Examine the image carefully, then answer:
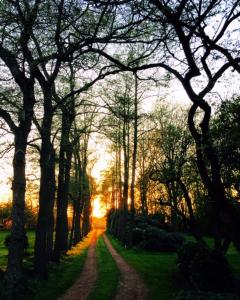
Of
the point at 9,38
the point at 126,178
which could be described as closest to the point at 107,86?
the point at 9,38

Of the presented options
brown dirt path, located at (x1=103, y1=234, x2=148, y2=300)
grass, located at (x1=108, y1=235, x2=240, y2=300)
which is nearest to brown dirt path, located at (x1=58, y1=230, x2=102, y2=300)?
brown dirt path, located at (x1=103, y1=234, x2=148, y2=300)

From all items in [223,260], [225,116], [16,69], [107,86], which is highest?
[107,86]

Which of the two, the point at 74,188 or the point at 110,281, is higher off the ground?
the point at 74,188

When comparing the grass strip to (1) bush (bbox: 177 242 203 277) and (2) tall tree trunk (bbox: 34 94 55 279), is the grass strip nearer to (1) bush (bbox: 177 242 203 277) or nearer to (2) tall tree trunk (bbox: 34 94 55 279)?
(2) tall tree trunk (bbox: 34 94 55 279)

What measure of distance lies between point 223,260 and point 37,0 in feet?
40.9

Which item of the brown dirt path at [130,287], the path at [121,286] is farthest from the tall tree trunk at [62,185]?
the brown dirt path at [130,287]

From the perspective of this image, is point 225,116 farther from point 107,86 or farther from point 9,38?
point 107,86

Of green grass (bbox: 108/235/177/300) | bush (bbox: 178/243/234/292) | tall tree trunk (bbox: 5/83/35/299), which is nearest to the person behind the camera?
tall tree trunk (bbox: 5/83/35/299)

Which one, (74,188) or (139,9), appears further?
(74,188)

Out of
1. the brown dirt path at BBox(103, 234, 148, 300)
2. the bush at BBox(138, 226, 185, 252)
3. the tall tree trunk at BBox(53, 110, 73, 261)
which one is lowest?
the brown dirt path at BBox(103, 234, 148, 300)

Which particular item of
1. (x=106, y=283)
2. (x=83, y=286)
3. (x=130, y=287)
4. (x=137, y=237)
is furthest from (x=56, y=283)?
(x=137, y=237)

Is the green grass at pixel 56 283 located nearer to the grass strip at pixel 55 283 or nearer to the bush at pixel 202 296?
the grass strip at pixel 55 283

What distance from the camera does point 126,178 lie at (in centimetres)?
3866

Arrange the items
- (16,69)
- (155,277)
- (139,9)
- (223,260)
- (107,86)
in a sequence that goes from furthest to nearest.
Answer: (107,86), (155,277), (223,260), (16,69), (139,9)
